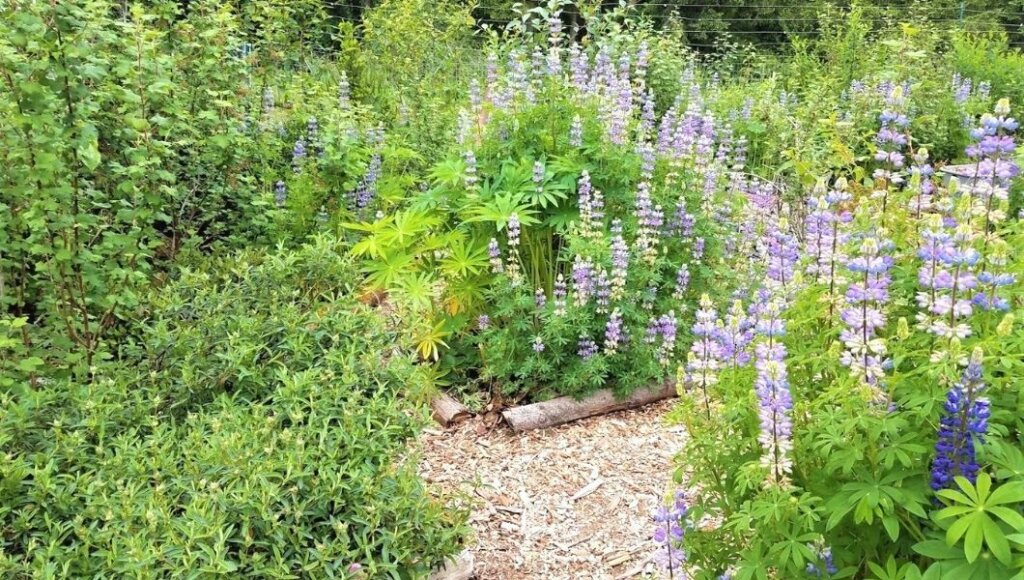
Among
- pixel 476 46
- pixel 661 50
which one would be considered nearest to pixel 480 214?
pixel 661 50

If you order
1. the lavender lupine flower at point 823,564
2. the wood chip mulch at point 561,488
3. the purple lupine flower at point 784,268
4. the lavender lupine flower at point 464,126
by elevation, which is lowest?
the wood chip mulch at point 561,488

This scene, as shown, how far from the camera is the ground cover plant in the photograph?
177 centimetres

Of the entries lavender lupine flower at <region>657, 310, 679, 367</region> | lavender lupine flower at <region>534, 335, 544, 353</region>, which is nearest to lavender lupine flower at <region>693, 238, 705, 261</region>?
lavender lupine flower at <region>657, 310, 679, 367</region>

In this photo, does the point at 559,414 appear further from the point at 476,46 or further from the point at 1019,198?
the point at 476,46

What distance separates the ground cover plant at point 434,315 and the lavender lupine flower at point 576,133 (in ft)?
0.08

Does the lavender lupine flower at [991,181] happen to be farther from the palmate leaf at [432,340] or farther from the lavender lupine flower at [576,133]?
the palmate leaf at [432,340]

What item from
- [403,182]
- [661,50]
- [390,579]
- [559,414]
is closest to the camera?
[390,579]

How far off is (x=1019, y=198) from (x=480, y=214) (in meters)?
2.40

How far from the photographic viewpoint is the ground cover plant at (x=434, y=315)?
5.80 feet

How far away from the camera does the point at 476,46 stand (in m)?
10.3

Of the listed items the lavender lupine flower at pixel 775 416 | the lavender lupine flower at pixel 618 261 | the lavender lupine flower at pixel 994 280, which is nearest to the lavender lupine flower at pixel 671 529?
the lavender lupine flower at pixel 775 416

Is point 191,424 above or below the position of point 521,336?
above

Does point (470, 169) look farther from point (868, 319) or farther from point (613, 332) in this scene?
point (868, 319)

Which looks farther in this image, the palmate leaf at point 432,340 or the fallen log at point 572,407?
the palmate leaf at point 432,340
